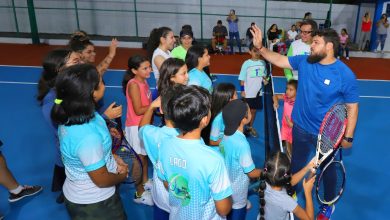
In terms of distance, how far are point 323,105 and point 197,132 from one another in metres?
2.15

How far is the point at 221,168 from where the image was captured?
7.47ft

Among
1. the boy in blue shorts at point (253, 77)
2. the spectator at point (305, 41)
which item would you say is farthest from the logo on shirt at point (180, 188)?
the boy in blue shorts at point (253, 77)

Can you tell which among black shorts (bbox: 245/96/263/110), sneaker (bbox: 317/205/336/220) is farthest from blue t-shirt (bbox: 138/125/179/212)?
black shorts (bbox: 245/96/263/110)

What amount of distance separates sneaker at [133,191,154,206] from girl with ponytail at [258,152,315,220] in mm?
1894

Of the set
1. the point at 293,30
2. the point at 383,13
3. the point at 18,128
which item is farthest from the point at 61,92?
the point at 383,13

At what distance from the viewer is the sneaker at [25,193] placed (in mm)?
4758

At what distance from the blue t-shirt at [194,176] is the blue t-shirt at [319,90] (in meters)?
2.00

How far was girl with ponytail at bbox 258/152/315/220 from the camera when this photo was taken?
303cm

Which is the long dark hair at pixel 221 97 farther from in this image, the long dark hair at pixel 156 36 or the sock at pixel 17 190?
the sock at pixel 17 190

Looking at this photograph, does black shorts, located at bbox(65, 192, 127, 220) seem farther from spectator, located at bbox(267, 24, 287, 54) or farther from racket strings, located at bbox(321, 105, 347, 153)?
spectator, located at bbox(267, 24, 287, 54)

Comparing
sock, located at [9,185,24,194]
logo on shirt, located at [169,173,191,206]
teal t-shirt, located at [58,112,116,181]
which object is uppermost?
teal t-shirt, located at [58,112,116,181]

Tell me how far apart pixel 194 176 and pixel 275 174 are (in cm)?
107

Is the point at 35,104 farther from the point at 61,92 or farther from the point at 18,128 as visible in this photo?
the point at 61,92

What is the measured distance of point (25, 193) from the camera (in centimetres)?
484
